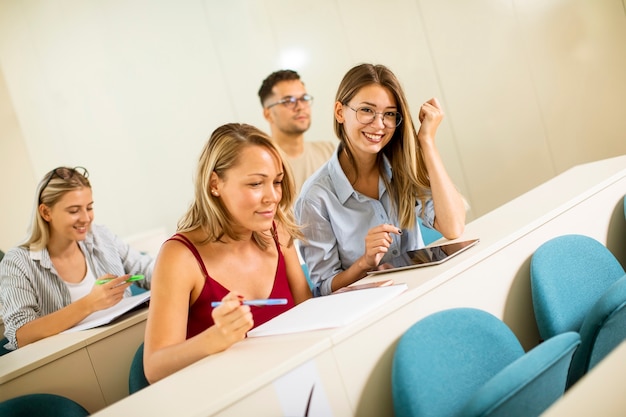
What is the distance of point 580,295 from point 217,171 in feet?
3.71

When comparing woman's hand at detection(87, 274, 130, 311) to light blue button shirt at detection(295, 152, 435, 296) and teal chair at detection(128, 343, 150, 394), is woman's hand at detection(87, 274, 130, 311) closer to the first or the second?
teal chair at detection(128, 343, 150, 394)

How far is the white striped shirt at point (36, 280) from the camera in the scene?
2818mm

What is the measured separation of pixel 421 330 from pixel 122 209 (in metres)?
4.71

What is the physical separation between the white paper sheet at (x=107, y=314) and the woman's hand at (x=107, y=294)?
0.04 metres

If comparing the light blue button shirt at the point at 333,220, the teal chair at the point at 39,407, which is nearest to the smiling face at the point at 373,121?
the light blue button shirt at the point at 333,220

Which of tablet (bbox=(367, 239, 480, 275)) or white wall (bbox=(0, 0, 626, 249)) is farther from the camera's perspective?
white wall (bbox=(0, 0, 626, 249))

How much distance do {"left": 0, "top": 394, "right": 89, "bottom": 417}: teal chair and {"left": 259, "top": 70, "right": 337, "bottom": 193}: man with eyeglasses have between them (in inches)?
98.3

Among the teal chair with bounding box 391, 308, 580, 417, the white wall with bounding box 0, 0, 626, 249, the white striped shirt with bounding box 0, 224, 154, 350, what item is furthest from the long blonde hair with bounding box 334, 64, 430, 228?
the white wall with bounding box 0, 0, 626, 249

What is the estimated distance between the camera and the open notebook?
152 centimetres

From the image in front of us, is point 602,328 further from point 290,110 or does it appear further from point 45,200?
point 290,110

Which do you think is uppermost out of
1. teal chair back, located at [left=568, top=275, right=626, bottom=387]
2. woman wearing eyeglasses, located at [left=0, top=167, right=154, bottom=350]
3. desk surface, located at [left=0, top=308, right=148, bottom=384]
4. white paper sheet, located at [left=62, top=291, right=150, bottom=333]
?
woman wearing eyeglasses, located at [left=0, top=167, right=154, bottom=350]

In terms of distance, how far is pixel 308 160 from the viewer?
449cm

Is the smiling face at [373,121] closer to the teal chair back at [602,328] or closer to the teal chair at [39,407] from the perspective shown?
the teal chair back at [602,328]

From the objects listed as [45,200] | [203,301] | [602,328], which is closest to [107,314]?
[45,200]
